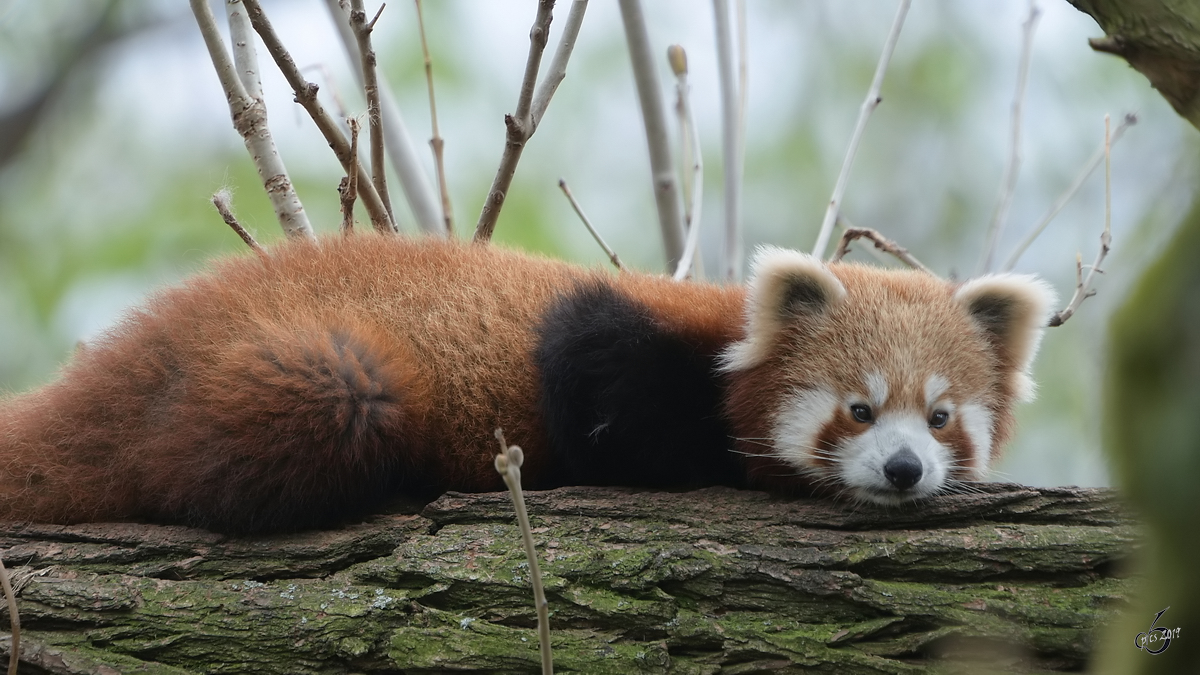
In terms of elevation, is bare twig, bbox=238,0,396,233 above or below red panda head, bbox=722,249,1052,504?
above

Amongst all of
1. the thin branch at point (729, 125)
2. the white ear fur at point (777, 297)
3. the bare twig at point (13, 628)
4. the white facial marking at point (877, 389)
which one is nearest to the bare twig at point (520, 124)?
the white ear fur at point (777, 297)

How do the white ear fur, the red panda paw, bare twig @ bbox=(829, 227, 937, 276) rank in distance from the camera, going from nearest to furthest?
1. the red panda paw
2. the white ear fur
3. bare twig @ bbox=(829, 227, 937, 276)

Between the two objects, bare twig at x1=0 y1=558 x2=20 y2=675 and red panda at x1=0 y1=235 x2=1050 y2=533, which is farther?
red panda at x1=0 y1=235 x2=1050 y2=533

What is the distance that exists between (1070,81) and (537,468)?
7.35m

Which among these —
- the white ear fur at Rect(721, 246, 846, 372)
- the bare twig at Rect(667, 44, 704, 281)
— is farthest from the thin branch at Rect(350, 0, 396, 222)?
the white ear fur at Rect(721, 246, 846, 372)

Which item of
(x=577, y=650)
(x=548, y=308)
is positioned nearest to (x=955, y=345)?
(x=548, y=308)

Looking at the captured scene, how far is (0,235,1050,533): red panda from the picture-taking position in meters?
2.81

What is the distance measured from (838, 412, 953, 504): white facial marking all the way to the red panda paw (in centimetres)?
146

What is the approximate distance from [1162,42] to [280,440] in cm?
241

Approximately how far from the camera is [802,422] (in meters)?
3.09

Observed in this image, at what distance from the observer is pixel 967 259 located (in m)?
9.06

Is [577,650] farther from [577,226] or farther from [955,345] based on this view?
[577,226]

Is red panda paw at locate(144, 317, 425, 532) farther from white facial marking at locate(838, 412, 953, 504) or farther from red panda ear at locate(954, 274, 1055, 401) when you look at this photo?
red panda ear at locate(954, 274, 1055, 401)

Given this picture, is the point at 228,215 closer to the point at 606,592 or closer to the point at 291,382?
the point at 291,382
